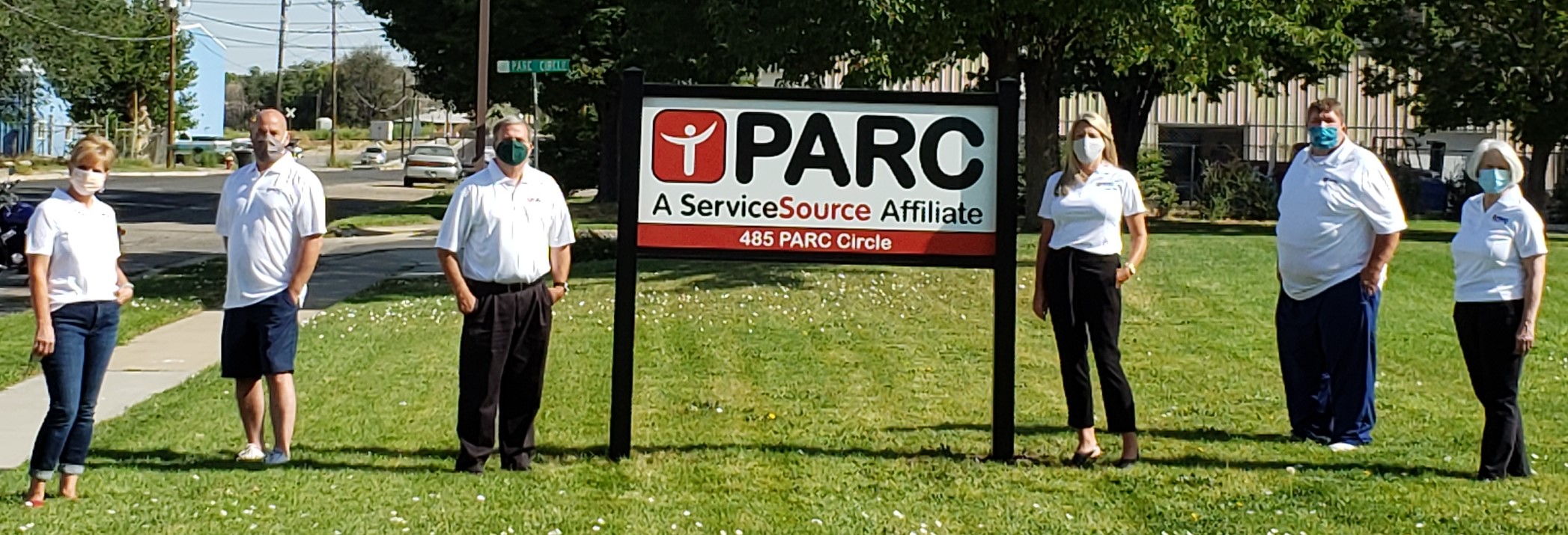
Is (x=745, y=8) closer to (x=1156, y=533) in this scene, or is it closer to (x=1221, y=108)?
(x=1156, y=533)

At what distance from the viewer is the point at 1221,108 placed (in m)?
50.3

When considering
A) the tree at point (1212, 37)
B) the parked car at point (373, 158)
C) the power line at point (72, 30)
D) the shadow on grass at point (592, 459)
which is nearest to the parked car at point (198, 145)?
the power line at point (72, 30)

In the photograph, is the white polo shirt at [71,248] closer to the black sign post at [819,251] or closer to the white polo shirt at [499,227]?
the white polo shirt at [499,227]

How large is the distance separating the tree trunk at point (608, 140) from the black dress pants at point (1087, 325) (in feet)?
90.8

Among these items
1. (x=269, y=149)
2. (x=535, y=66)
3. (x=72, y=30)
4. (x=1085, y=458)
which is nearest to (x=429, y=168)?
(x=72, y=30)

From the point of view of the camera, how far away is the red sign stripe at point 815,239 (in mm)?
7652

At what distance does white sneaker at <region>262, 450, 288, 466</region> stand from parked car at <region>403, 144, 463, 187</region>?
43291 millimetres

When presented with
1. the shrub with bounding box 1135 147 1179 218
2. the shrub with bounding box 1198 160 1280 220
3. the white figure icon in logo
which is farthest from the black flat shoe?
the shrub with bounding box 1135 147 1179 218

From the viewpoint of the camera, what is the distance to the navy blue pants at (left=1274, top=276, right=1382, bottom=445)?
26.5 ft

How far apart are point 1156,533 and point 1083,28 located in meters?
12.1

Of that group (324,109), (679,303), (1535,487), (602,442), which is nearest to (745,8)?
(679,303)

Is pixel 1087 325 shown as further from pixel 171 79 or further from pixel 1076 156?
pixel 171 79

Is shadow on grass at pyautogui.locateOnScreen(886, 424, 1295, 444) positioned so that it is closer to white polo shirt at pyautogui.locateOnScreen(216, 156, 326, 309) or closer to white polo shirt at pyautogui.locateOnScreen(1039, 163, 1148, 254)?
white polo shirt at pyautogui.locateOnScreen(1039, 163, 1148, 254)

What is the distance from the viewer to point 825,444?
8.25 meters
